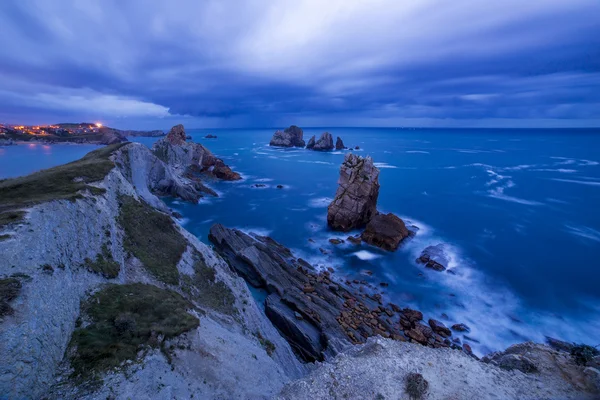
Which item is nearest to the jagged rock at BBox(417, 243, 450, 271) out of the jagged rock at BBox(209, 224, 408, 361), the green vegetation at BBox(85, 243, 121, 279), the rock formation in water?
the jagged rock at BBox(209, 224, 408, 361)

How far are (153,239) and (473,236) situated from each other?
48859 millimetres

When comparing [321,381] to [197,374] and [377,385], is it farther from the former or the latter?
[197,374]

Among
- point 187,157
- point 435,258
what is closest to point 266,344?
point 435,258

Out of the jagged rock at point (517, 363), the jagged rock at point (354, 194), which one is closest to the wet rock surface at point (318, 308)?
the jagged rock at point (517, 363)

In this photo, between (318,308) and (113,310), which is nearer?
(113,310)

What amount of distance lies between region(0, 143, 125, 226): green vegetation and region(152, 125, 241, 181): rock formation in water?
5264 centimetres

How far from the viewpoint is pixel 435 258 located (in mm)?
38250

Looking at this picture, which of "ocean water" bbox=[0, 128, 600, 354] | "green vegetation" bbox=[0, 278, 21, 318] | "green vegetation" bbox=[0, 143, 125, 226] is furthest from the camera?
"ocean water" bbox=[0, 128, 600, 354]

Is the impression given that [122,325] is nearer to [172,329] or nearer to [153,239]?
[172,329]

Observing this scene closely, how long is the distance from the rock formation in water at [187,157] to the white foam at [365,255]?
5532cm

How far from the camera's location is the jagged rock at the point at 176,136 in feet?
275

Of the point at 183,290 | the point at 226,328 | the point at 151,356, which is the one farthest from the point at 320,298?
the point at 151,356

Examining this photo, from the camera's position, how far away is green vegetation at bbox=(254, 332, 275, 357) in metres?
18.9

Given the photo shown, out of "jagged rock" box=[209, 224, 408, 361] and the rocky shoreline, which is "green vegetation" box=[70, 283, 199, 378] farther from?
"jagged rock" box=[209, 224, 408, 361]
